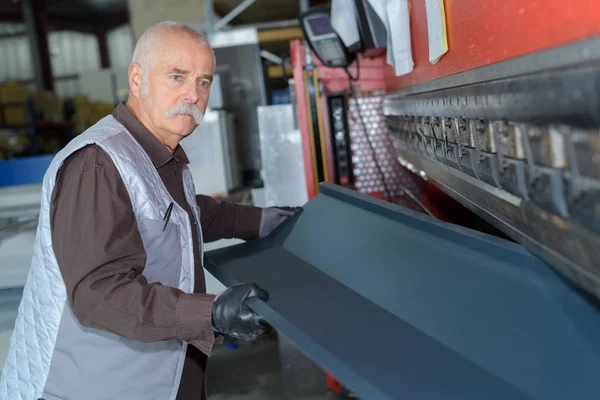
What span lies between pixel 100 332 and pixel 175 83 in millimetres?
645

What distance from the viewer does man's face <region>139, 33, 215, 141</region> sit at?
4.54 feet

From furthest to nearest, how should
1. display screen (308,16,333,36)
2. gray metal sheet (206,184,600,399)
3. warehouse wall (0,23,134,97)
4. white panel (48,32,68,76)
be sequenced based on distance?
white panel (48,32,68,76), warehouse wall (0,23,134,97), display screen (308,16,333,36), gray metal sheet (206,184,600,399)

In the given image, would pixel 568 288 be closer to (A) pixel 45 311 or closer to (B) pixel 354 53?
(A) pixel 45 311

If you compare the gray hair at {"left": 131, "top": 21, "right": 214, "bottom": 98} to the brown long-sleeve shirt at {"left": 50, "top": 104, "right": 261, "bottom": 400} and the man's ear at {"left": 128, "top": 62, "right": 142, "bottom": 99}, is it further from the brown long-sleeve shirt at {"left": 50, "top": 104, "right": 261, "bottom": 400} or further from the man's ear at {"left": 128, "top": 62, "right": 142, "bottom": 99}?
the brown long-sleeve shirt at {"left": 50, "top": 104, "right": 261, "bottom": 400}

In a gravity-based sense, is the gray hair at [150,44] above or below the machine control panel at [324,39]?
below

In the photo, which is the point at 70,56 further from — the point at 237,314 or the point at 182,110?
the point at 237,314

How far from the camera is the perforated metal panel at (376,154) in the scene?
2.70m

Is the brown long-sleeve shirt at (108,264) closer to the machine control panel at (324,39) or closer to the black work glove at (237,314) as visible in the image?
the black work glove at (237,314)

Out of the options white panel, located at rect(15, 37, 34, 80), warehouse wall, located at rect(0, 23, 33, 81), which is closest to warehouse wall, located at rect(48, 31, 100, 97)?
white panel, located at rect(15, 37, 34, 80)

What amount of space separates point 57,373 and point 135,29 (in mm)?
4991

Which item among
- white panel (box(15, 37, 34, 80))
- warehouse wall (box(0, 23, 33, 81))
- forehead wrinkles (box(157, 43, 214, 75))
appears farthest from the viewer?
white panel (box(15, 37, 34, 80))

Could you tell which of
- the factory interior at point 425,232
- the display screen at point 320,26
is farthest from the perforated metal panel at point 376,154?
the display screen at point 320,26

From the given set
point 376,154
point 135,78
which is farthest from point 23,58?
point 135,78

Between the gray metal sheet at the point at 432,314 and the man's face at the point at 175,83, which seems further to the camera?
the man's face at the point at 175,83
